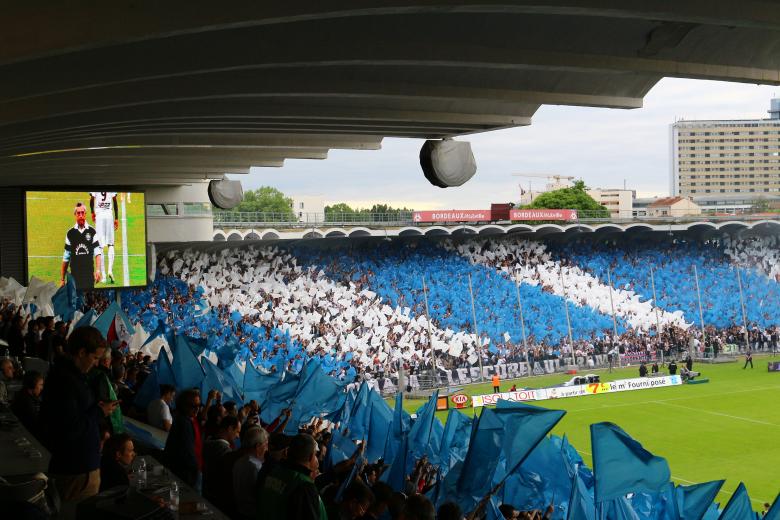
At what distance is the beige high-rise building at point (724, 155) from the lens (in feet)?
591

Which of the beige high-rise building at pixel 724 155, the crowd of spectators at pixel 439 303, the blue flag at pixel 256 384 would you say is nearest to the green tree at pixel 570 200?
the crowd of spectators at pixel 439 303

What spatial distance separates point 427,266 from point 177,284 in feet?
33.8

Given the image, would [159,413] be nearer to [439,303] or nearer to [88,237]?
[88,237]

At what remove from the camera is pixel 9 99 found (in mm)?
5477

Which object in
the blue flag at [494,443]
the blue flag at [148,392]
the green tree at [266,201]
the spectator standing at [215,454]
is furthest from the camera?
the green tree at [266,201]

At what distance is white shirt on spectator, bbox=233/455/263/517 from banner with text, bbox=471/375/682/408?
21141 mm

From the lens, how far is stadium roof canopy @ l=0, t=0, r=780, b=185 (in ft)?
12.8

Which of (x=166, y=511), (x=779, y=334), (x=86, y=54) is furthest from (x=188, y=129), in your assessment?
(x=779, y=334)

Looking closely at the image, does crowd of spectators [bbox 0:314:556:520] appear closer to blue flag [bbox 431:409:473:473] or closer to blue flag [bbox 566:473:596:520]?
blue flag [bbox 566:473:596:520]

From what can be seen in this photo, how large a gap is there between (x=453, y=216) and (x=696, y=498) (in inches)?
1395

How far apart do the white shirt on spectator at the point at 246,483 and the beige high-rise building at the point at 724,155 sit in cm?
18433

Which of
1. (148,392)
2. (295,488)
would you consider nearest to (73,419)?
(295,488)

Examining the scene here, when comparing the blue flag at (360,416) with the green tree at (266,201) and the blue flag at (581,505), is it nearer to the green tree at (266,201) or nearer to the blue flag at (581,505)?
the blue flag at (581,505)

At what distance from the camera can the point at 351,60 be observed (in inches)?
201
